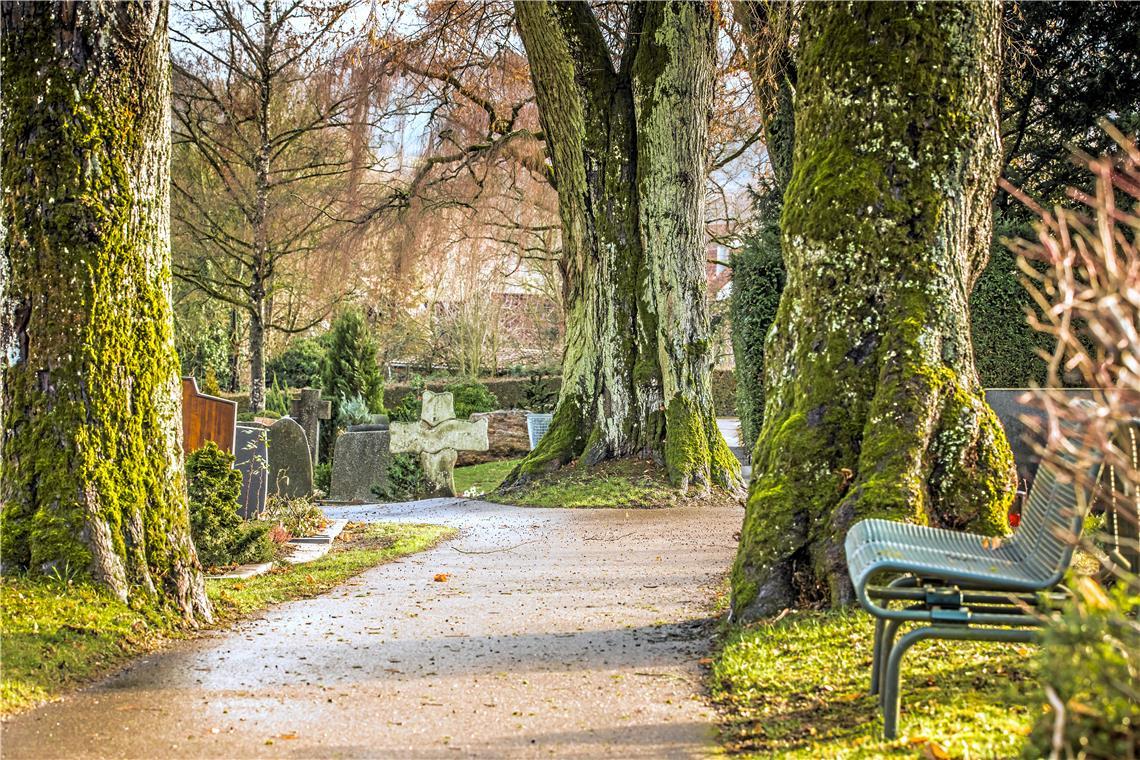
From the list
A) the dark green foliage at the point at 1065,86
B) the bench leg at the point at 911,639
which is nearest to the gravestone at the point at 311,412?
the dark green foliage at the point at 1065,86

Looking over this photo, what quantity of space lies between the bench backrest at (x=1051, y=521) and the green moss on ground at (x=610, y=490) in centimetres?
882

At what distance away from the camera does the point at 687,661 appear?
552 cm

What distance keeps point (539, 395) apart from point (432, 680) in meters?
27.3

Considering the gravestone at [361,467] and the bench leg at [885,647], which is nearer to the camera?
the bench leg at [885,647]

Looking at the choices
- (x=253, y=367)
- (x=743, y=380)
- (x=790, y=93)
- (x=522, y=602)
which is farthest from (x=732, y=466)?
(x=253, y=367)

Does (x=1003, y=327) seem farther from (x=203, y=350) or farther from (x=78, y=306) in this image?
(x=203, y=350)

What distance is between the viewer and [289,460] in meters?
14.2

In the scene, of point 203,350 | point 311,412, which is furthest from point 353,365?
point 203,350

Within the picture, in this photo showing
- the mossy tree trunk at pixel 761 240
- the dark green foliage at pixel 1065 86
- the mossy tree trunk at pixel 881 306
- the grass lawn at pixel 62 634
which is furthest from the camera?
the dark green foliage at pixel 1065 86

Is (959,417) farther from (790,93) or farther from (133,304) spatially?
(790,93)

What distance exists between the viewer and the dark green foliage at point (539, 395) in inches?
1270

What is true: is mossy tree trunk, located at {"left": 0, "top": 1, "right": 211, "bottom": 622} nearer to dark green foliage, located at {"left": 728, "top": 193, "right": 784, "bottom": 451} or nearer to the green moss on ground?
the green moss on ground

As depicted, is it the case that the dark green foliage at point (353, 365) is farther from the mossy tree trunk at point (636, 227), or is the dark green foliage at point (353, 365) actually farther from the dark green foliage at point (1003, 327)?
the dark green foliage at point (1003, 327)

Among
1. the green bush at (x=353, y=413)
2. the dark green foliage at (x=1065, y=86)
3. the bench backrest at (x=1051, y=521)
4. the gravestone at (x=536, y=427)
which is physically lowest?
the bench backrest at (x=1051, y=521)
